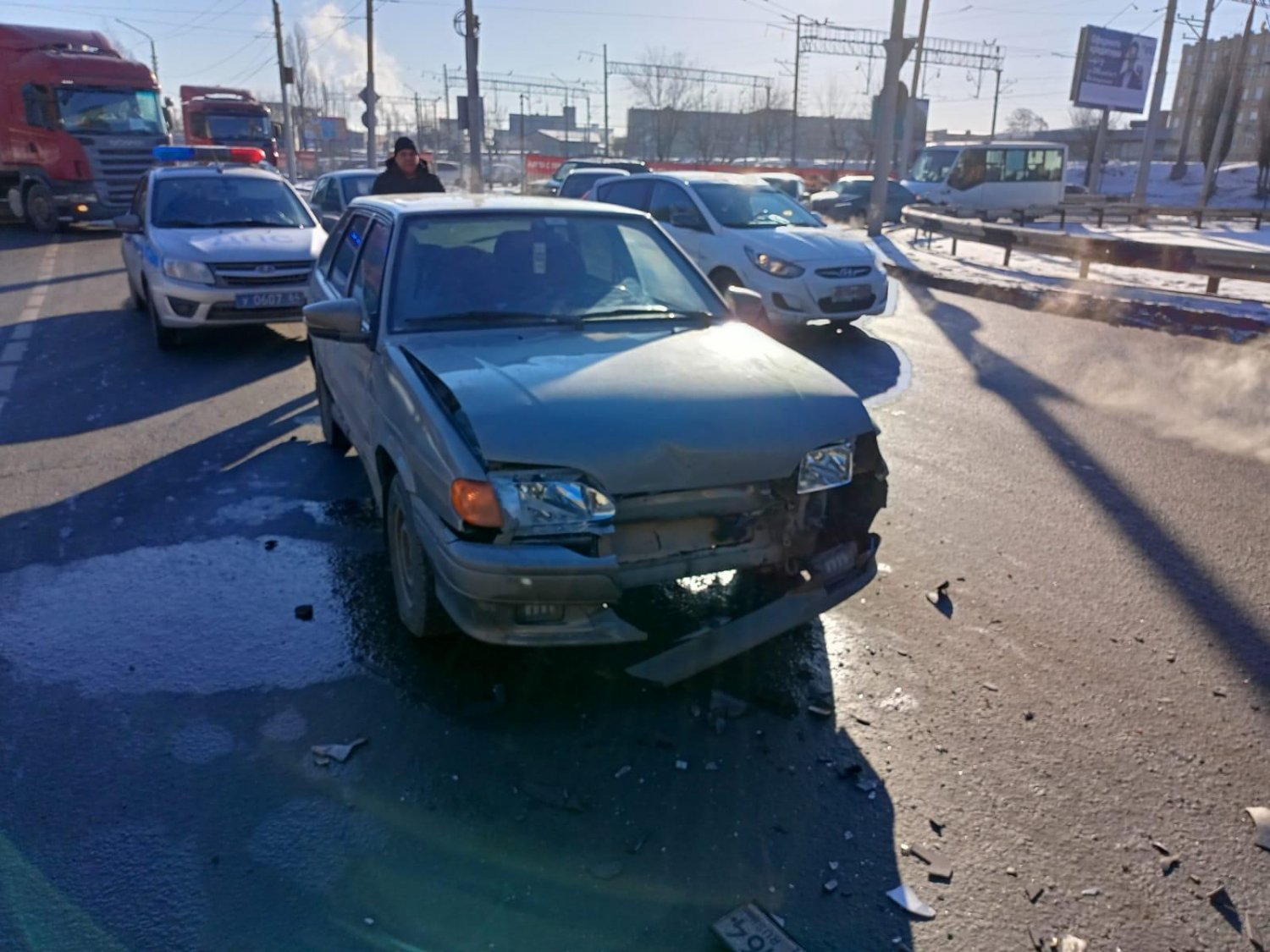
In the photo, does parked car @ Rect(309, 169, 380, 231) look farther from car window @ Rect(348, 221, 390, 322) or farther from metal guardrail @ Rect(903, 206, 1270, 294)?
metal guardrail @ Rect(903, 206, 1270, 294)

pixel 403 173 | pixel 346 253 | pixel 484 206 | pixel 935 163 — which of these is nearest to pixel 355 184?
pixel 403 173

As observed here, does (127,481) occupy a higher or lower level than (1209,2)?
lower

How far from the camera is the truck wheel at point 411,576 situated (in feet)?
11.6

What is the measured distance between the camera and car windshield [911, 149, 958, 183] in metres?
30.0

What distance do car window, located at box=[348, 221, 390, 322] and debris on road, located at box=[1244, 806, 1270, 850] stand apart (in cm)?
380

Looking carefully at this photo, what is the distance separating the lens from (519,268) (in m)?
4.44

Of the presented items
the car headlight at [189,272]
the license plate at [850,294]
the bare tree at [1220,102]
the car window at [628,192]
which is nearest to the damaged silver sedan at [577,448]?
the car headlight at [189,272]

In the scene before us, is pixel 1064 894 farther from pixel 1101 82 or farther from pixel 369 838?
pixel 1101 82

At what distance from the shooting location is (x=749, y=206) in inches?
432

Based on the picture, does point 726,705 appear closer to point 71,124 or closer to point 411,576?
point 411,576

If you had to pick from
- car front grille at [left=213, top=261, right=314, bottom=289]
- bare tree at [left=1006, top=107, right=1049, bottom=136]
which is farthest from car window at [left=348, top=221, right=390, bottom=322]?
bare tree at [left=1006, top=107, right=1049, bottom=136]

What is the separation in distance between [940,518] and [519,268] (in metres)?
2.73

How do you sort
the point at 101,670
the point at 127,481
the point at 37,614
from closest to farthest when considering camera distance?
the point at 101,670 → the point at 37,614 → the point at 127,481

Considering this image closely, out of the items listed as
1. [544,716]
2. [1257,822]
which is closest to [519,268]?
[544,716]
